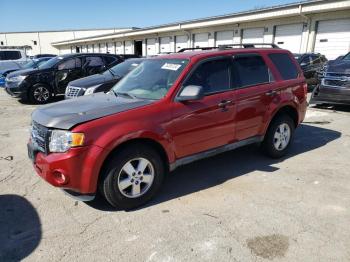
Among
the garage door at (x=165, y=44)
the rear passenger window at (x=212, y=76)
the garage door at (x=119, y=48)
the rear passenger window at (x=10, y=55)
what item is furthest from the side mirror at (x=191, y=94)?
the garage door at (x=119, y=48)

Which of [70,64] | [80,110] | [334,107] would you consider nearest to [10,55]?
[70,64]

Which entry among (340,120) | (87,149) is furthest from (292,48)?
(87,149)

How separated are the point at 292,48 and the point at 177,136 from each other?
16599 mm

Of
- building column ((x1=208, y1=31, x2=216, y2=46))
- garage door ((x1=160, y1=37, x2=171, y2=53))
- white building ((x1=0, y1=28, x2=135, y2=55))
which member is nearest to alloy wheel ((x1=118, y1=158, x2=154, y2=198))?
building column ((x1=208, y1=31, x2=216, y2=46))

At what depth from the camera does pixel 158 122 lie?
3.75 metres

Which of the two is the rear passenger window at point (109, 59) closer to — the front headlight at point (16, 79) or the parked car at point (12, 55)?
the front headlight at point (16, 79)

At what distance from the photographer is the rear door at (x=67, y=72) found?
1173cm

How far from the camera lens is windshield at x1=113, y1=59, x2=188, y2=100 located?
4.15 metres

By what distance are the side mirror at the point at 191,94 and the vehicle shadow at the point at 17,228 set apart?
83.8 inches

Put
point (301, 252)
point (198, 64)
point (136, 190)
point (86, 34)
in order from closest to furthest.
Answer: point (301, 252) < point (136, 190) < point (198, 64) < point (86, 34)

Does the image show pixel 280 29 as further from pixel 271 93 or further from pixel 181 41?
pixel 271 93

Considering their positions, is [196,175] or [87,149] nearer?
[87,149]

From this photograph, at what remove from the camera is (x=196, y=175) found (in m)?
4.79

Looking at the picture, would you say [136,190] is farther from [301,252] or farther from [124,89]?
[301,252]
